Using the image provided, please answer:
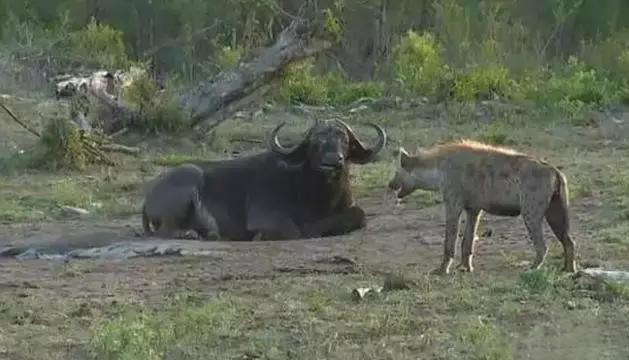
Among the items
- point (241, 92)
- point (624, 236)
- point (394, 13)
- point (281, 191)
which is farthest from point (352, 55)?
point (624, 236)

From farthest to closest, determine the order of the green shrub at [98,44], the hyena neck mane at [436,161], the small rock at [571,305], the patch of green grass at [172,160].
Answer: the green shrub at [98,44], the patch of green grass at [172,160], the hyena neck mane at [436,161], the small rock at [571,305]

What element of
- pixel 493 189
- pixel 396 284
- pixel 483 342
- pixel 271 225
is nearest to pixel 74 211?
pixel 271 225

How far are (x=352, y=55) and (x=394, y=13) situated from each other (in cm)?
176

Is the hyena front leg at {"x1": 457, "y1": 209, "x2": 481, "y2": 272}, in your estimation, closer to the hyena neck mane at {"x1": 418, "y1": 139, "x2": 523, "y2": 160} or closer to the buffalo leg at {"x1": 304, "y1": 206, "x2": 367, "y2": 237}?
the hyena neck mane at {"x1": 418, "y1": 139, "x2": 523, "y2": 160}

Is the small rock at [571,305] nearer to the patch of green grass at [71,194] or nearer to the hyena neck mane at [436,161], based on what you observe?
the hyena neck mane at [436,161]

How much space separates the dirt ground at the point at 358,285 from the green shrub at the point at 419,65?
8.10m

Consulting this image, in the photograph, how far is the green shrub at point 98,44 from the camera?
24.7m

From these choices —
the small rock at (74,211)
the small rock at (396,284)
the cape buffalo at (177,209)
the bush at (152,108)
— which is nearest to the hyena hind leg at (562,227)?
the small rock at (396,284)

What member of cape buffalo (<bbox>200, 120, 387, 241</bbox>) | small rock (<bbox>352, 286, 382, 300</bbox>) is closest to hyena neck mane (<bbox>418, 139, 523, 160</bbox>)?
small rock (<bbox>352, 286, 382, 300</bbox>)

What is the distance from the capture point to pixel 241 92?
1645cm

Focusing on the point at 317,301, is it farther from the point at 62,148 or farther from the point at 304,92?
the point at 304,92

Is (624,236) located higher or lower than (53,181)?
higher

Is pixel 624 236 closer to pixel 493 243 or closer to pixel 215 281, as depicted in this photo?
pixel 493 243

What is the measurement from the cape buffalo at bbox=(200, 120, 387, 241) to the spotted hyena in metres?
2.09
